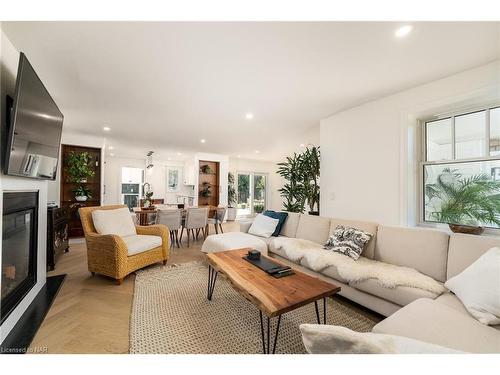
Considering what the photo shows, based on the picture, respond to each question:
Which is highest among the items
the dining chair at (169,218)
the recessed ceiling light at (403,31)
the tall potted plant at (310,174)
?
the recessed ceiling light at (403,31)

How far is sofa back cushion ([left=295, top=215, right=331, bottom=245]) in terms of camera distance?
2867 millimetres

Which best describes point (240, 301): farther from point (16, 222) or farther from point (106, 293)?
point (16, 222)

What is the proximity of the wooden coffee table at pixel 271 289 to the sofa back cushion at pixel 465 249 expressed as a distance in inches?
41.0

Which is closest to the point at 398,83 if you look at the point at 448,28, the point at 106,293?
the point at 448,28

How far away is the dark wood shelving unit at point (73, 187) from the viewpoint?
15.2 ft

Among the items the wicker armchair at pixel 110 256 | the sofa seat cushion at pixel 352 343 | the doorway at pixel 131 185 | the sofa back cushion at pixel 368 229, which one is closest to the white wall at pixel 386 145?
the sofa back cushion at pixel 368 229

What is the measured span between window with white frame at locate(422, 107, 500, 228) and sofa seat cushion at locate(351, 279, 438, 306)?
4.58 feet

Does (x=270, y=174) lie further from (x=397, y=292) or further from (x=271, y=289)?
(x=271, y=289)

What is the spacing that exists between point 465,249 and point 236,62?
8.29 ft

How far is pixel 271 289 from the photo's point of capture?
4.96 ft

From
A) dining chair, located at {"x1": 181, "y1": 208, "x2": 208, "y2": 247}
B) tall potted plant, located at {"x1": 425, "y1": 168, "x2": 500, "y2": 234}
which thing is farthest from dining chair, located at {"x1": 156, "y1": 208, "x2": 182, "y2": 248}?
tall potted plant, located at {"x1": 425, "y1": 168, "x2": 500, "y2": 234}

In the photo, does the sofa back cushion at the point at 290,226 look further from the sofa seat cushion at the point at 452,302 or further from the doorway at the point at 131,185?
the doorway at the point at 131,185

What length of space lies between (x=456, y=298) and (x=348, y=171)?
2071 mm
